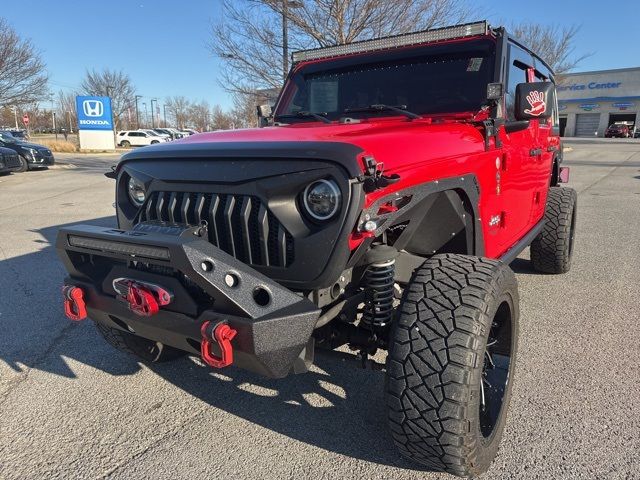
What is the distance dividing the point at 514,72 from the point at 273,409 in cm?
285

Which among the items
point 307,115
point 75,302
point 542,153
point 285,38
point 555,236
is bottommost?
point 555,236

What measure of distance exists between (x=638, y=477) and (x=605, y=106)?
213ft

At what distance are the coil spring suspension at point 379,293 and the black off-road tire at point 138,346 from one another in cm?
150

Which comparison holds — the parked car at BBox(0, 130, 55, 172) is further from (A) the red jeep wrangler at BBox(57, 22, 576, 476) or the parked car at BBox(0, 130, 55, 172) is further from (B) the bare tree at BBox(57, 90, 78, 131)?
(B) the bare tree at BBox(57, 90, 78, 131)

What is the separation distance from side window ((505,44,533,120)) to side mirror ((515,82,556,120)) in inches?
6.7

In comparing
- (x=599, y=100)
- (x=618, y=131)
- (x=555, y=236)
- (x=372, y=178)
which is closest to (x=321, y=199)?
(x=372, y=178)

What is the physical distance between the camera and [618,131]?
52.0 metres

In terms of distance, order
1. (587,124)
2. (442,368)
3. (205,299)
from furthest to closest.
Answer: (587,124), (205,299), (442,368)

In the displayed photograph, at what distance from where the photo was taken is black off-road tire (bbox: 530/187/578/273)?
15.8 feet

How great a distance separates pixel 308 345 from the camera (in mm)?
2199

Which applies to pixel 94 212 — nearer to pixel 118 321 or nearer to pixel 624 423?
pixel 118 321

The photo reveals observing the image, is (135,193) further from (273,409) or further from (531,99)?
(531,99)

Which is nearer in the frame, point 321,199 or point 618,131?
point 321,199

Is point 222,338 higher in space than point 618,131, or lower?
lower
